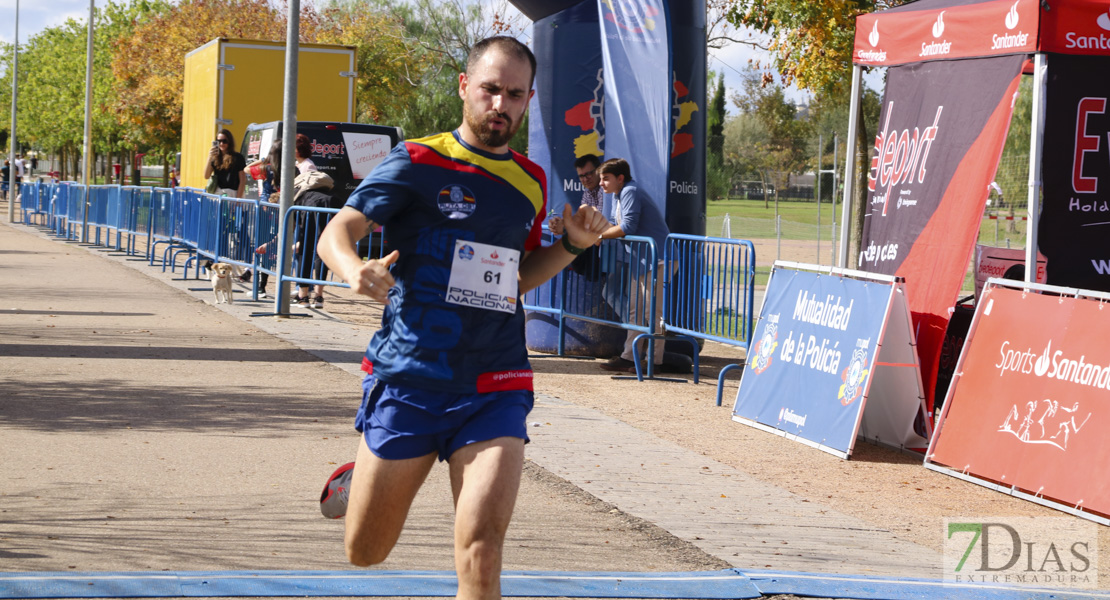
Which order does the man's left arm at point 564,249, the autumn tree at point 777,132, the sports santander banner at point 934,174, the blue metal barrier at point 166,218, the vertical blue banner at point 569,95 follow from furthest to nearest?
the autumn tree at point 777,132
the blue metal barrier at point 166,218
the vertical blue banner at point 569,95
the sports santander banner at point 934,174
the man's left arm at point 564,249

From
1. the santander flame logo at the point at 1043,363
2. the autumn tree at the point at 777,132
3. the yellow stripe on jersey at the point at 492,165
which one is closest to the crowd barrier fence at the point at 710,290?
the santander flame logo at the point at 1043,363

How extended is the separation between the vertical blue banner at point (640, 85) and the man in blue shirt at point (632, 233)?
A: 0.19 m

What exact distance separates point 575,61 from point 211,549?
26.7ft

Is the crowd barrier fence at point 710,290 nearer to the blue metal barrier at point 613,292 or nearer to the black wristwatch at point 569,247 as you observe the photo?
the blue metal barrier at point 613,292

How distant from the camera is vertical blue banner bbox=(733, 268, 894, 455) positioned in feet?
26.0

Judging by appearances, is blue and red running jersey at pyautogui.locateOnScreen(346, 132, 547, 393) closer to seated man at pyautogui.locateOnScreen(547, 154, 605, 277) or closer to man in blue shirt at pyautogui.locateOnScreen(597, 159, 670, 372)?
man in blue shirt at pyautogui.locateOnScreen(597, 159, 670, 372)

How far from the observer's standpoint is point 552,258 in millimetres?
3930

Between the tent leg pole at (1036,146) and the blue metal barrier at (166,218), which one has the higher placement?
the tent leg pole at (1036,146)

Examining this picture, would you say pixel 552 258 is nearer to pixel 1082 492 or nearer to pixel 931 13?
pixel 1082 492

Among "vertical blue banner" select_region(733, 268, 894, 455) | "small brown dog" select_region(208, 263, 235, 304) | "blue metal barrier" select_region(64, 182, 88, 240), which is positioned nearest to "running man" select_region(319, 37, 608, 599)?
"vertical blue banner" select_region(733, 268, 894, 455)

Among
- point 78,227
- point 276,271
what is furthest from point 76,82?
point 276,271

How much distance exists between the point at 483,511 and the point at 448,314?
1.95 feet

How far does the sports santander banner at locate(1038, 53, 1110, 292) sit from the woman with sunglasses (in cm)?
1226

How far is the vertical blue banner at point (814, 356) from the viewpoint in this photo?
793cm
